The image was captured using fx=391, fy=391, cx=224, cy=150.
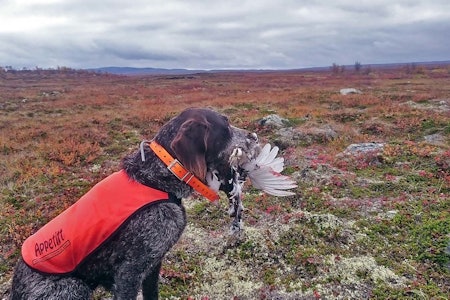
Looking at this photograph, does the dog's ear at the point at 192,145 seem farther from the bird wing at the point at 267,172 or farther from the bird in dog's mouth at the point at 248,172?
the bird wing at the point at 267,172

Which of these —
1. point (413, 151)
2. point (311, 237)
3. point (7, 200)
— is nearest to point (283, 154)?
point (413, 151)

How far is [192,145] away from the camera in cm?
397

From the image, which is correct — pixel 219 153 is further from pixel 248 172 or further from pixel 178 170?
pixel 248 172

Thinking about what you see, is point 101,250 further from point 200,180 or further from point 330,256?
point 330,256

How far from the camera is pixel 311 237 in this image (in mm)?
7148

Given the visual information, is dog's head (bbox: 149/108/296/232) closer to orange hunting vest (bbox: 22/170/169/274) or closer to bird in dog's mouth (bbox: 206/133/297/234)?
bird in dog's mouth (bbox: 206/133/297/234)

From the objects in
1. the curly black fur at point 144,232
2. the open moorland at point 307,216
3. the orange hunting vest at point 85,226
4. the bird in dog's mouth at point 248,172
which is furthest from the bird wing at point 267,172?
the open moorland at point 307,216

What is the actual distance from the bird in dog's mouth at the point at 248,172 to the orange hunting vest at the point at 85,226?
33.5 inches

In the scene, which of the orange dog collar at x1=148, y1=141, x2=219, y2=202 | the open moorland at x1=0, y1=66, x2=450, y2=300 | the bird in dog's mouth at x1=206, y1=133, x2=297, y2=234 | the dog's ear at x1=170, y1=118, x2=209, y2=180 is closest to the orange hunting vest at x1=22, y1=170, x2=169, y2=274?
the orange dog collar at x1=148, y1=141, x2=219, y2=202

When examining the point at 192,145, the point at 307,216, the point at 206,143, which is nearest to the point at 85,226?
the point at 192,145

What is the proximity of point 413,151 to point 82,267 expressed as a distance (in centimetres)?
1032

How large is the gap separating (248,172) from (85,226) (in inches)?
78.0

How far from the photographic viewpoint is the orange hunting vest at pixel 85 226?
3828mm

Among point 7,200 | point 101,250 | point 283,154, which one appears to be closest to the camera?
point 101,250
